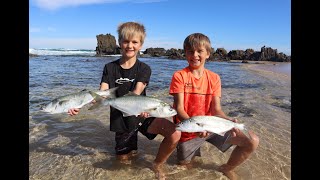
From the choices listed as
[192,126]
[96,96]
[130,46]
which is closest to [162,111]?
[192,126]

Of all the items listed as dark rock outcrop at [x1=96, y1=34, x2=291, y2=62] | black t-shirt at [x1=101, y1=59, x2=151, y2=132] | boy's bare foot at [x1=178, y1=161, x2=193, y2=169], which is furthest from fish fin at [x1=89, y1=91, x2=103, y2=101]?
dark rock outcrop at [x1=96, y1=34, x2=291, y2=62]

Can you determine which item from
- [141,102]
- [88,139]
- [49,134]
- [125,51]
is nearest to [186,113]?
[141,102]

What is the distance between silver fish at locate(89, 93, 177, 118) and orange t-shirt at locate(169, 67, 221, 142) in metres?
0.59

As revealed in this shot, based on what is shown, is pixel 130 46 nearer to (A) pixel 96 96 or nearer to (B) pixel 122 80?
(B) pixel 122 80

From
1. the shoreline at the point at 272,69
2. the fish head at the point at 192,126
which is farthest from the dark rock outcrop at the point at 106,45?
the fish head at the point at 192,126

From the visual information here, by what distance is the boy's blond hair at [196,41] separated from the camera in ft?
14.7

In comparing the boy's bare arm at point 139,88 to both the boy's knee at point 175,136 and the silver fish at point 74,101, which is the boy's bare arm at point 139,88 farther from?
the boy's knee at point 175,136

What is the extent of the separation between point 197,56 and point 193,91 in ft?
1.77

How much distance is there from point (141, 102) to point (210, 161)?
1738 millimetres

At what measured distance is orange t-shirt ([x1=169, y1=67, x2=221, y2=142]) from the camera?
4.57 m

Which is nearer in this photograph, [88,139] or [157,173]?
[157,173]
